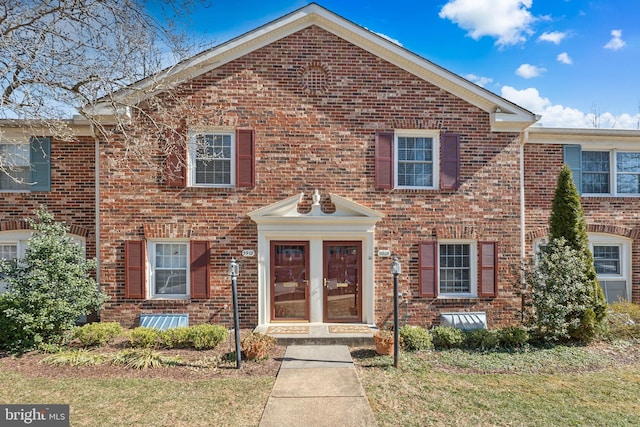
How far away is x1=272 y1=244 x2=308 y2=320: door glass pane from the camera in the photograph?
9.20 meters

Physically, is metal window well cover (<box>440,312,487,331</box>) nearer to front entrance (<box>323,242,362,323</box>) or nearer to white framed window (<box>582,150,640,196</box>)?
front entrance (<box>323,242,362,323</box>)

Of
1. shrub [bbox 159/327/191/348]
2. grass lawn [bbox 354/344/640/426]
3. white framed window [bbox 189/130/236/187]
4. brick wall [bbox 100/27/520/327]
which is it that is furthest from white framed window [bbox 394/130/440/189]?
shrub [bbox 159/327/191/348]

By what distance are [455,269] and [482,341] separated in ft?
6.93

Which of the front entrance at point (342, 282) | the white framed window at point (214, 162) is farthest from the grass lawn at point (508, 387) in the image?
the white framed window at point (214, 162)

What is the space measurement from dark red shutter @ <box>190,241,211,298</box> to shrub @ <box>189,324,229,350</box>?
1187mm

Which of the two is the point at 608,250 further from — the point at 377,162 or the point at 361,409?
the point at 361,409

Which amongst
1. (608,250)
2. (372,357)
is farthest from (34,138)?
(608,250)

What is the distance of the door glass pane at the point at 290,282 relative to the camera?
30.2ft

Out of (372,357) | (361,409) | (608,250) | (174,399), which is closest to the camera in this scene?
(361,409)

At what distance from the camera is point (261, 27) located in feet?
29.6

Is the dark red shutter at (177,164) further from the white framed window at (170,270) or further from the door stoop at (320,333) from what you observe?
the door stoop at (320,333)

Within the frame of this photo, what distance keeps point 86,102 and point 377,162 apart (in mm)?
6869

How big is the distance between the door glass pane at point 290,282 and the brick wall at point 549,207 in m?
6.38

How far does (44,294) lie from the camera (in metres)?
7.61
